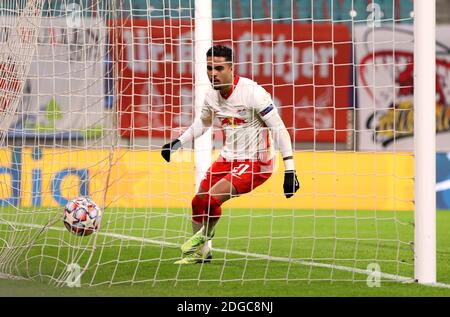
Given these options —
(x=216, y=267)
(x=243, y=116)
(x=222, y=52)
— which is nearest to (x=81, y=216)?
(x=216, y=267)

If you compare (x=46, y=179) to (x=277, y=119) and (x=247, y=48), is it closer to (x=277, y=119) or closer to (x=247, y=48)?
(x=277, y=119)

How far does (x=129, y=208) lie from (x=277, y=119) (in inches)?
252

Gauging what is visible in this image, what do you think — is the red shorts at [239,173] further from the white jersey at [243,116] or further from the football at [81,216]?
the football at [81,216]

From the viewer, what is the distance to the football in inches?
294

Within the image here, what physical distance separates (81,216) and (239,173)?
123cm

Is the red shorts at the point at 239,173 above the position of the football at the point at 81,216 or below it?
above

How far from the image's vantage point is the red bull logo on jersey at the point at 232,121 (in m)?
7.80

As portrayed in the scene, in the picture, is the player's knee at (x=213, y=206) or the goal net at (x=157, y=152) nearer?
the goal net at (x=157, y=152)

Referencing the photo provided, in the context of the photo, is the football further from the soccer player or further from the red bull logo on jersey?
the red bull logo on jersey

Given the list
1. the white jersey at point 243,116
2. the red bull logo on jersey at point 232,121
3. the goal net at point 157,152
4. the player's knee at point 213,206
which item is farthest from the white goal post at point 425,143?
the player's knee at point 213,206

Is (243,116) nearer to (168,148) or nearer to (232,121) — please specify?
(232,121)

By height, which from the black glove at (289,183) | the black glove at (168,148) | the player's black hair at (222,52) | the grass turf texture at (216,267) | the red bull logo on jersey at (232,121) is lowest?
the grass turf texture at (216,267)

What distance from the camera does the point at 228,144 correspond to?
8.02 m

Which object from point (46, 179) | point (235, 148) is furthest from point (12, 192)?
point (235, 148)
